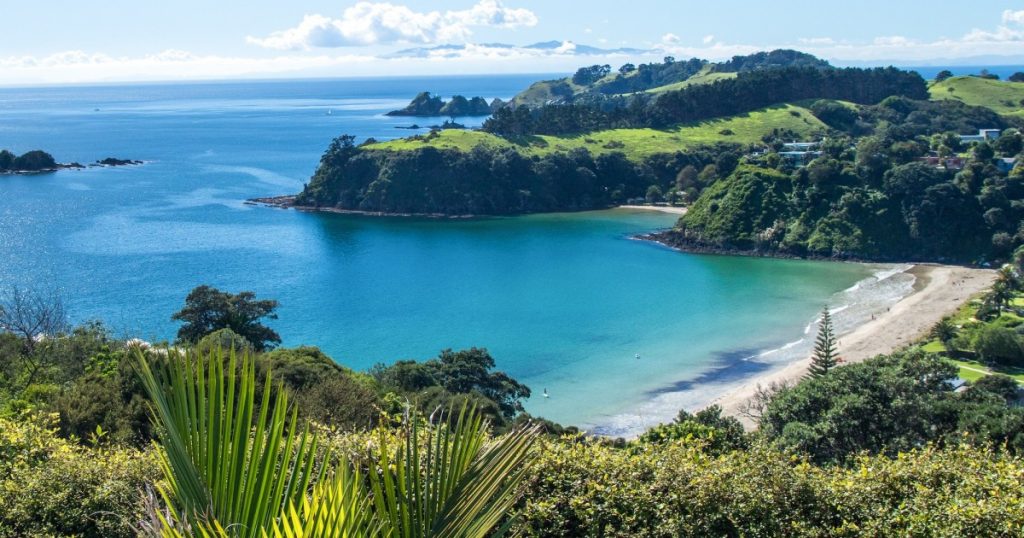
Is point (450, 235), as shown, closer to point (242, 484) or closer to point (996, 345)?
point (996, 345)

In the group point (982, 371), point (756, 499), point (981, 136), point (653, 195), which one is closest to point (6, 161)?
point (653, 195)

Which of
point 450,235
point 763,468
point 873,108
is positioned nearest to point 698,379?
point 763,468

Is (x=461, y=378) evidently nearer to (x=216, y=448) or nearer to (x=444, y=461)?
(x=444, y=461)

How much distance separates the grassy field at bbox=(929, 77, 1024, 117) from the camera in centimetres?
9894

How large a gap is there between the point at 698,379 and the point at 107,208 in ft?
195

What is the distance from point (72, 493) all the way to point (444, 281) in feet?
140

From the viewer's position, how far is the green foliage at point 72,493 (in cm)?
870

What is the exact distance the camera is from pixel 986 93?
103 meters

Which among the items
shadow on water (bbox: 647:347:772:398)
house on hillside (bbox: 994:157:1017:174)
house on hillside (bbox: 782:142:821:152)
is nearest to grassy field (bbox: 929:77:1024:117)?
house on hillside (bbox: 782:142:821:152)

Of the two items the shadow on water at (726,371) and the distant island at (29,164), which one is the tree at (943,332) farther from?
the distant island at (29,164)

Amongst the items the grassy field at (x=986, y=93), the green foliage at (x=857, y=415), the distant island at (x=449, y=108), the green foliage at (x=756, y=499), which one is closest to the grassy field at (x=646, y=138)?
the grassy field at (x=986, y=93)

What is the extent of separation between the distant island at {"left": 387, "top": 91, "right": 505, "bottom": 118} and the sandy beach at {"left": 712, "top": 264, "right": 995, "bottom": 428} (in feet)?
405

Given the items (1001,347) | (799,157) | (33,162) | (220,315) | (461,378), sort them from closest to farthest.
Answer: (461,378) < (1001,347) < (220,315) < (799,157) < (33,162)

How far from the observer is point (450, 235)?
66625mm
